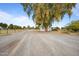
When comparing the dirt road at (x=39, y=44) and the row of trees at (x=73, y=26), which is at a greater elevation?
the row of trees at (x=73, y=26)

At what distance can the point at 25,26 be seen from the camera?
270cm

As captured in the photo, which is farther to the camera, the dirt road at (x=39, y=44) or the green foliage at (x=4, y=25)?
the green foliage at (x=4, y=25)

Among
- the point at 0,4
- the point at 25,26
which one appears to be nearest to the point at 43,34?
the point at 25,26

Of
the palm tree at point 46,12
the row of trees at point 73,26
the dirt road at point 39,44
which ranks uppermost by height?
the palm tree at point 46,12

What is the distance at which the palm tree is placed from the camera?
A: 261cm

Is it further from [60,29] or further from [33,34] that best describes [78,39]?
[33,34]

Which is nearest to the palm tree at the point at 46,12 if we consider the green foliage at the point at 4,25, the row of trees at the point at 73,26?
the row of trees at the point at 73,26

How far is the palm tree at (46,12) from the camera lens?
8.55ft

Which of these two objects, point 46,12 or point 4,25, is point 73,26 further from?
point 4,25

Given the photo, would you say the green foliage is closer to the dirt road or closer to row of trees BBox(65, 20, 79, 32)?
the dirt road

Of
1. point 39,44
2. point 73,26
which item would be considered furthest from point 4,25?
point 73,26

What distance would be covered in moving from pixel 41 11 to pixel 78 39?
67 cm

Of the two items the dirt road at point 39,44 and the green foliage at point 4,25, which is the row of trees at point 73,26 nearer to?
the dirt road at point 39,44

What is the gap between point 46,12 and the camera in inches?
106
